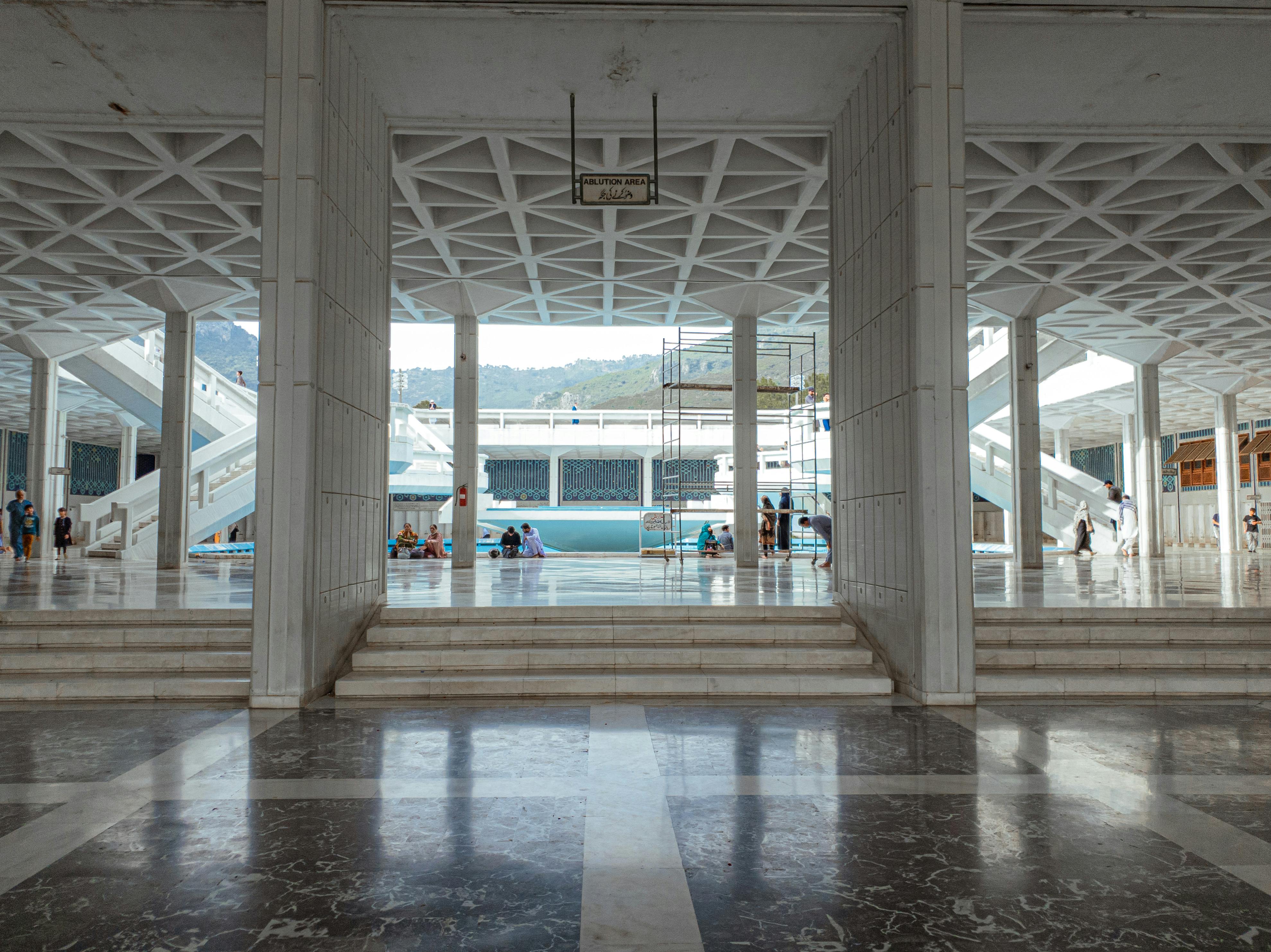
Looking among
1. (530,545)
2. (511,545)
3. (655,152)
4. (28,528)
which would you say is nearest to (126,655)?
(655,152)

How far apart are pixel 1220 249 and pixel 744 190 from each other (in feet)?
29.6

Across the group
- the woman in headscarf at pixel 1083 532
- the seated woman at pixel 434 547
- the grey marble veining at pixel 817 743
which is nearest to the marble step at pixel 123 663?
the grey marble veining at pixel 817 743

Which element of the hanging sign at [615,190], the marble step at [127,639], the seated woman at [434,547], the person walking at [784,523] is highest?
the hanging sign at [615,190]

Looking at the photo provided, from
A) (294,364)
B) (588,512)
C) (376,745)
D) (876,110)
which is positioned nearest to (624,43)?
(876,110)

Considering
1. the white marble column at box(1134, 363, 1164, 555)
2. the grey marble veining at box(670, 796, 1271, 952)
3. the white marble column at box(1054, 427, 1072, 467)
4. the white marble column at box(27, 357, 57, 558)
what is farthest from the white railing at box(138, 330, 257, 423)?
the white marble column at box(1054, 427, 1072, 467)

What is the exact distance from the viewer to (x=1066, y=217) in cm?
1300

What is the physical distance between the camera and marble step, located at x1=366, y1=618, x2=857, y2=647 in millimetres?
7617

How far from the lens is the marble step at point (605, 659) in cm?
715

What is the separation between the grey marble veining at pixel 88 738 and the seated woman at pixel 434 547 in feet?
53.3

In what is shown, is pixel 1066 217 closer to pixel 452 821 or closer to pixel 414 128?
pixel 414 128

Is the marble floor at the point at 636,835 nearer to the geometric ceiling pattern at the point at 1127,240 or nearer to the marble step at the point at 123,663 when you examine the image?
the marble step at the point at 123,663

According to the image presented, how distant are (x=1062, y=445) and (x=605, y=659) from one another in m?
34.2

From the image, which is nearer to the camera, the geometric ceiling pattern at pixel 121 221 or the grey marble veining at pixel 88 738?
the grey marble veining at pixel 88 738

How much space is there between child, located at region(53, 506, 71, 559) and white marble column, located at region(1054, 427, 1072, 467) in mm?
33236
